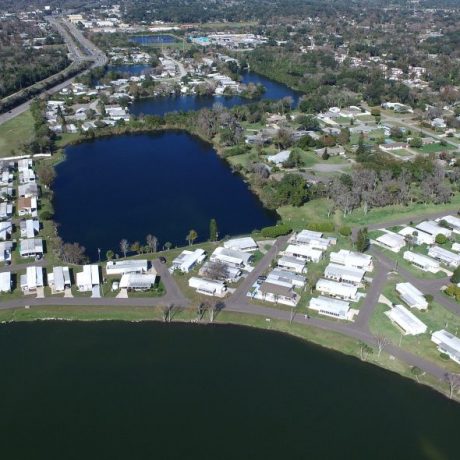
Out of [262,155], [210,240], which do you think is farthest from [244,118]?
[210,240]

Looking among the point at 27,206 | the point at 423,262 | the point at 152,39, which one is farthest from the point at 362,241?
the point at 152,39

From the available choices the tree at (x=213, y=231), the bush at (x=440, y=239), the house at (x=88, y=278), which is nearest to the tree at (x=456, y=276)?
the bush at (x=440, y=239)

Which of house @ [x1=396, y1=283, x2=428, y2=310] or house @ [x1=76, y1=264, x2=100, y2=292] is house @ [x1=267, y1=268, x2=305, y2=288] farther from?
house @ [x1=76, y1=264, x2=100, y2=292]

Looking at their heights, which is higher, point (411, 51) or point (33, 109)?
point (411, 51)

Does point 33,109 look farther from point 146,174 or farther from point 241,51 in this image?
point 241,51

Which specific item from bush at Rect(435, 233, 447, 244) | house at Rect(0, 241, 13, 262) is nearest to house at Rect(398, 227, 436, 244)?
bush at Rect(435, 233, 447, 244)

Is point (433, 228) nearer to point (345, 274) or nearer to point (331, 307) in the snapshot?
point (345, 274)

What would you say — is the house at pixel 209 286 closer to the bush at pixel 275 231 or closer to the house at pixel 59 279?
the bush at pixel 275 231
